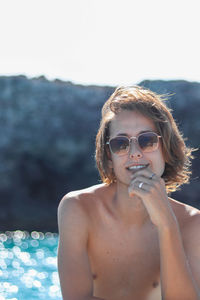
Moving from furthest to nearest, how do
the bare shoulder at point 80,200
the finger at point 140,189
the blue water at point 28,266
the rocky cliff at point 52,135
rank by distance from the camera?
the rocky cliff at point 52,135, the blue water at point 28,266, the bare shoulder at point 80,200, the finger at point 140,189

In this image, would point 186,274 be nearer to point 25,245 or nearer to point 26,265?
point 26,265

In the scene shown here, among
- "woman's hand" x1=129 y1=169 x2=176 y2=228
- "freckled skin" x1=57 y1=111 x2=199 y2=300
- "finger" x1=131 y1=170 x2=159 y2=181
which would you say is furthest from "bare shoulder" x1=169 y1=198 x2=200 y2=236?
"finger" x1=131 y1=170 x2=159 y2=181

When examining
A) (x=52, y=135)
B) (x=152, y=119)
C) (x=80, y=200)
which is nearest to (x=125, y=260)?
(x=80, y=200)

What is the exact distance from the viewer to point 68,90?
15.9 metres

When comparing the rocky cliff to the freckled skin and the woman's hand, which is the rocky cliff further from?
the woman's hand

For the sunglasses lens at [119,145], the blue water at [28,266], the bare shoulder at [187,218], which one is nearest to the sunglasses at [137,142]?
the sunglasses lens at [119,145]

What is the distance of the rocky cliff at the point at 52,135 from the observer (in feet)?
49.3

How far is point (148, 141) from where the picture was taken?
2.42 m

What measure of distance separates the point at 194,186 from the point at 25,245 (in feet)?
19.2

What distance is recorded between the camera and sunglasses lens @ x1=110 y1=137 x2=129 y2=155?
2410 millimetres

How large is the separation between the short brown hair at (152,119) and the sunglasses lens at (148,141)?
0.15 metres

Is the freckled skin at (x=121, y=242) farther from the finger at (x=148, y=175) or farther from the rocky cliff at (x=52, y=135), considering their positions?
the rocky cliff at (x=52, y=135)

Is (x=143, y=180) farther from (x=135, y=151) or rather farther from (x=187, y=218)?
(x=187, y=218)

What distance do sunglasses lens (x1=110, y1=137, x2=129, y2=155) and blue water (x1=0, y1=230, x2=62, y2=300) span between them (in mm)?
3616
